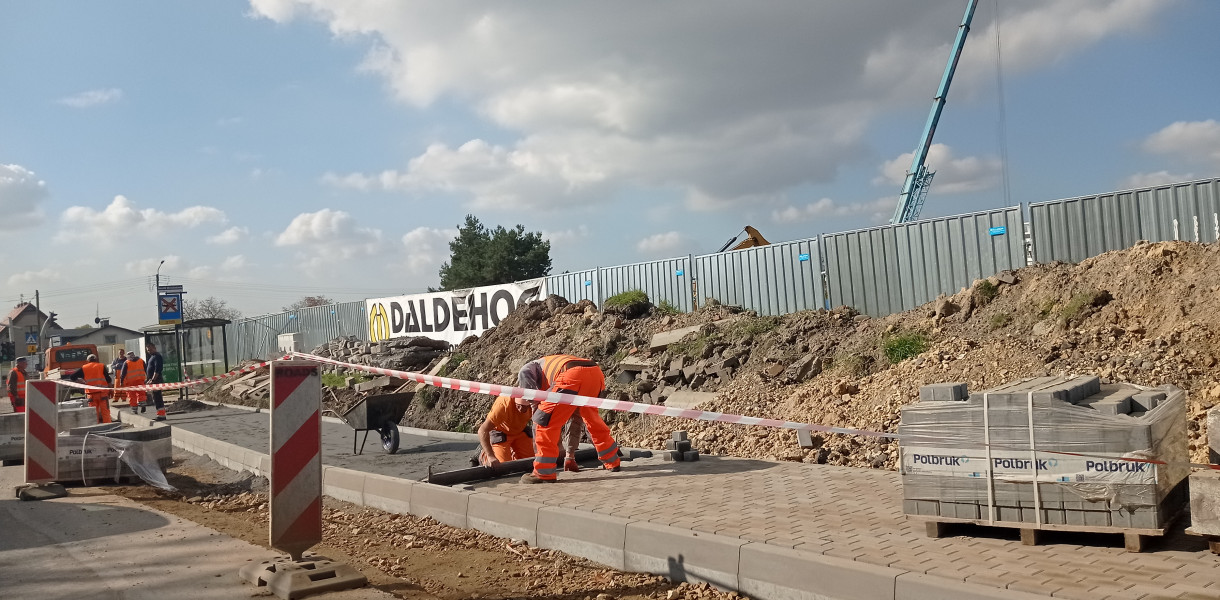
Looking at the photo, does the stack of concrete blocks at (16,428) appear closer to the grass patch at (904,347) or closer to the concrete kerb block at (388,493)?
the concrete kerb block at (388,493)

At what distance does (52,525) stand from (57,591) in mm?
2916

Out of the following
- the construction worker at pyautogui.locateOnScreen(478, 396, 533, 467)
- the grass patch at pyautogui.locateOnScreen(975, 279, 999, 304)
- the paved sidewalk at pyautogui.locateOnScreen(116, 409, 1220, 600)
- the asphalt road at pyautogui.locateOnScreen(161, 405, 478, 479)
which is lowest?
the asphalt road at pyautogui.locateOnScreen(161, 405, 478, 479)

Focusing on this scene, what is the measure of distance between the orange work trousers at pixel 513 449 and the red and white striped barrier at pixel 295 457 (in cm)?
377

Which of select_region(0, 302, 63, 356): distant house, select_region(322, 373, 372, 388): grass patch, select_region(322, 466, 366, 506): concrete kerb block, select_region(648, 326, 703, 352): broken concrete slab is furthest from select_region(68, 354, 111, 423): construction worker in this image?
select_region(0, 302, 63, 356): distant house

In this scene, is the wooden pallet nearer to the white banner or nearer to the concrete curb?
the concrete curb

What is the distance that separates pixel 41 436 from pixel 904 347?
37.9 feet

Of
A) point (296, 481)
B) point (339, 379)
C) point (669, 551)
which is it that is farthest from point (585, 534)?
point (339, 379)

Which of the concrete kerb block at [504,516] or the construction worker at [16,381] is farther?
the construction worker at [16,381]

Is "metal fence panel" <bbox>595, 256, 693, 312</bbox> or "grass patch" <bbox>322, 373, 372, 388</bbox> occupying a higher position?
"metal fence panel" <bbox>595, 256, 693, 312</bbox>

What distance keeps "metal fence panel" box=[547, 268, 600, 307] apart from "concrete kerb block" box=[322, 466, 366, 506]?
1458 centimetres

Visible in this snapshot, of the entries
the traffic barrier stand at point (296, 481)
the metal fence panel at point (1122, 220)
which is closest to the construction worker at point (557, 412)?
the traffic barrier stand at point (296, 481)

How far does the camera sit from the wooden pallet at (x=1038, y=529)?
482 cm

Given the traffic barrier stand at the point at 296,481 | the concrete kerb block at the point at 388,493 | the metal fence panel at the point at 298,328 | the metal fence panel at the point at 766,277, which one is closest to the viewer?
the traffic barrier stand at the point at 296,481

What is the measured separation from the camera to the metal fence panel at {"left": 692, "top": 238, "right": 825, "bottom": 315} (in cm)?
1780
